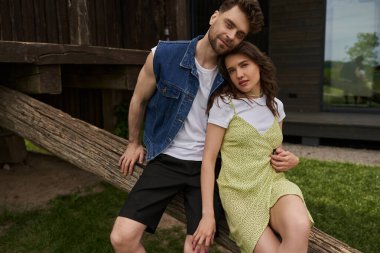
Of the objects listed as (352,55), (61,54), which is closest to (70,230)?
(61,54)

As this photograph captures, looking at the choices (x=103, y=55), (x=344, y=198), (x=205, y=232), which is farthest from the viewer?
(x=344, y=198)

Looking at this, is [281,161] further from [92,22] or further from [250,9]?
[92,22]

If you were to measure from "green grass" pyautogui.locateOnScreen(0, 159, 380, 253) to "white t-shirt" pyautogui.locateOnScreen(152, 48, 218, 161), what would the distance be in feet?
5.21

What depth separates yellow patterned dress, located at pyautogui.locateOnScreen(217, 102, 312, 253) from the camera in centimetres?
185

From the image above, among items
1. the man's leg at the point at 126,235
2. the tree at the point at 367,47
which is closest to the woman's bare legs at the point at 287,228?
the man's leg at the point at 126,235

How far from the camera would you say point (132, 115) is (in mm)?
2348

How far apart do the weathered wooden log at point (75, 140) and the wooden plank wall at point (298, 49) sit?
6602 millimetres

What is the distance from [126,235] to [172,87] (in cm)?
81

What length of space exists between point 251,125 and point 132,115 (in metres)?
0.74

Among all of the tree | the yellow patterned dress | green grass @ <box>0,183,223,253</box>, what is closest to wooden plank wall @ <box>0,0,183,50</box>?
green grass @ <box>0,183,223,253</box>

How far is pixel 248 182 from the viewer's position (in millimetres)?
1911

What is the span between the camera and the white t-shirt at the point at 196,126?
2152 mm

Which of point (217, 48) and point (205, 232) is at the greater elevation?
point (217, 48)

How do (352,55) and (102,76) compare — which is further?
(352,55)
